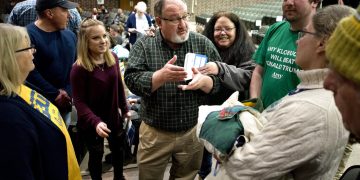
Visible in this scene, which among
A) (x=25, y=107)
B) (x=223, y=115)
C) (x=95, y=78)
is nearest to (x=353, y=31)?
(x=223, y=115)

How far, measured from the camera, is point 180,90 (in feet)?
6.89

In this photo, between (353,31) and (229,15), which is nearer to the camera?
(353,31)

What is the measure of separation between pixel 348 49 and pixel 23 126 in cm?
116

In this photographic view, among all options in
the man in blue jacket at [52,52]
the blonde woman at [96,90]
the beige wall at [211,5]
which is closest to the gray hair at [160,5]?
the blonde woman at [96,90]

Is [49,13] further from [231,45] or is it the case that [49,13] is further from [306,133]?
[306,133]

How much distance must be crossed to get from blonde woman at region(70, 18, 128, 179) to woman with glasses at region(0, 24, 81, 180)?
2.99 ft

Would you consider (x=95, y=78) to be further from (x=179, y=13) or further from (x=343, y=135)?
(x=343, y=135)

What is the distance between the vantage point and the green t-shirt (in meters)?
1.86

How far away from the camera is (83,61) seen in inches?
98.0

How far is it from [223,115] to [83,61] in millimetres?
1535

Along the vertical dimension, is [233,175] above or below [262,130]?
below

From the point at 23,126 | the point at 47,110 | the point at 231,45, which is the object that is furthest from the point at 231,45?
the point at 23,126

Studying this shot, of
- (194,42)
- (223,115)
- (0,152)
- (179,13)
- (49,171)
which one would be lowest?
(49,171)

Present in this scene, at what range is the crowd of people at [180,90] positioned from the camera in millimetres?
1096
